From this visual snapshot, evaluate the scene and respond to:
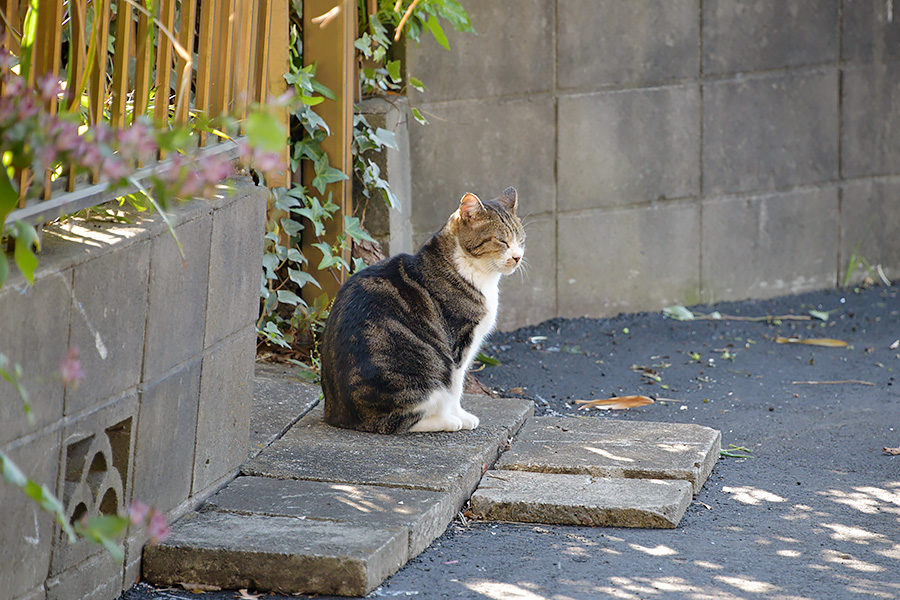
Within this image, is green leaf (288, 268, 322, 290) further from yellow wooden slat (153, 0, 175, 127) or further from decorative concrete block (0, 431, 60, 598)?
decorative concrete block (0, 431, 60, 598)

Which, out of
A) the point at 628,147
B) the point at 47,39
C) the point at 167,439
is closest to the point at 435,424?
the point at 167,439

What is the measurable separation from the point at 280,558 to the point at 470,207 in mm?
1722

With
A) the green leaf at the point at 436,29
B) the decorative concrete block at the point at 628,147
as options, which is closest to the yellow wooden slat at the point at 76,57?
the green leaf at the point at 436,29

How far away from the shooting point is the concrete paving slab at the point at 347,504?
300 cm

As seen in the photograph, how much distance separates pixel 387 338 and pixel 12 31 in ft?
5.74

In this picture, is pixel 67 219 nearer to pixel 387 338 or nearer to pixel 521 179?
pixel 387 338

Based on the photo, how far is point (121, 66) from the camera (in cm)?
250

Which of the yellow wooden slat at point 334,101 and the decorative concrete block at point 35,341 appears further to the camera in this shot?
the yellow wooden slat at point 334,101

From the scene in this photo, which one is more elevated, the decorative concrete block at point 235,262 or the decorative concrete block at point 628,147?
the decorative concrete block at point 628,147

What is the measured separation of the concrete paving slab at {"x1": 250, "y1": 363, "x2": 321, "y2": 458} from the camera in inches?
146

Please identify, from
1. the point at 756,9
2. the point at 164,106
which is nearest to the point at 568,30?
the point at 756,9

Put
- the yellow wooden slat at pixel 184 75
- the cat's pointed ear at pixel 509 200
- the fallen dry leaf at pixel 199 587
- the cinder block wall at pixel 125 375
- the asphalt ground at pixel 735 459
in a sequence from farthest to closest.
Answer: the cat's pointed ear at pixel 509 200 < the asphalt ground at pixel 735 459 < the fallen dry leaf at pixel 199 587 < the yellow wooden slat at pixel 184 75 < the cinder block wall at pixel 125 375

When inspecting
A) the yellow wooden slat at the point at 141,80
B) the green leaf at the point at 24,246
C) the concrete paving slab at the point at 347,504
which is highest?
the yellow wooden slat at the point at 141,80

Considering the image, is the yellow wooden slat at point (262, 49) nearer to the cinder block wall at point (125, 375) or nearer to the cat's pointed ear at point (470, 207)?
the cinder block wall at point (125, 375)
